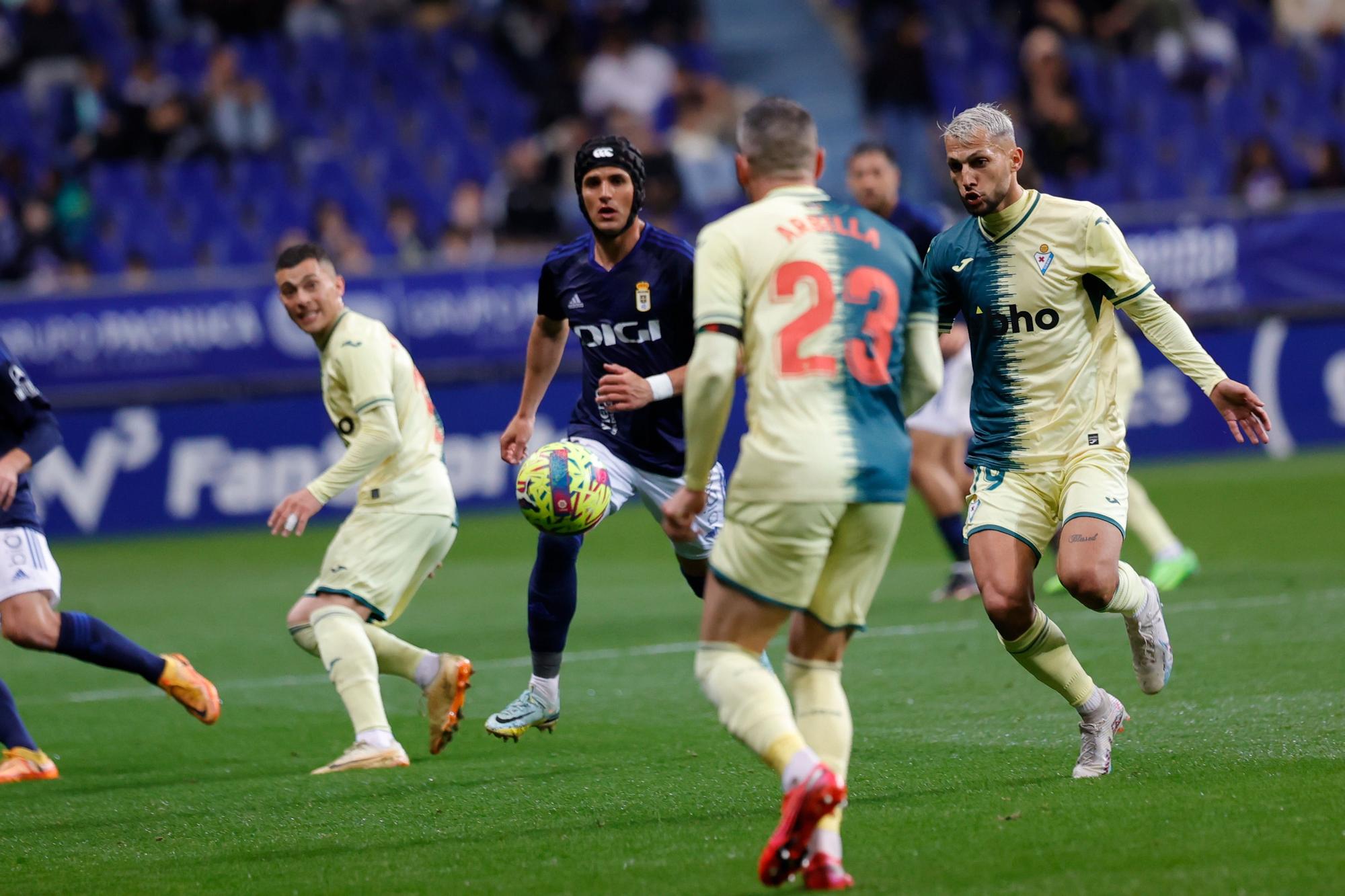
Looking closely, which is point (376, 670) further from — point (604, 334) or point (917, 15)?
point (917, 15)

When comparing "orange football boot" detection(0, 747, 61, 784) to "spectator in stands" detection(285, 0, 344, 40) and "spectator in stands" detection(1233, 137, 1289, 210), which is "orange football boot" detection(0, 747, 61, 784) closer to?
"spectator in stands" detection(1233, 137, 1289, 210)

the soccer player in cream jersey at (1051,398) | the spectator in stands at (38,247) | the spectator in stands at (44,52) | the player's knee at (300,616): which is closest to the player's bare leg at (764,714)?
the soccer player in cream jersey at (1051,398)

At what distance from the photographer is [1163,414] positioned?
1855cm

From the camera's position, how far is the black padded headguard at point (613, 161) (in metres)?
6.91

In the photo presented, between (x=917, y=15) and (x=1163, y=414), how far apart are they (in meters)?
6.80

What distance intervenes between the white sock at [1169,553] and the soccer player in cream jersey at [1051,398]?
14.6 ft

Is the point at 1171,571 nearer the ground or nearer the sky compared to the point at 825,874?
nearer the ground

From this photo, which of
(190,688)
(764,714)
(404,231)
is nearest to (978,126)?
(764,714)

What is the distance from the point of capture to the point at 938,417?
38.4 ft

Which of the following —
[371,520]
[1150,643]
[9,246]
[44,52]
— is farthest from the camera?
[44,52]

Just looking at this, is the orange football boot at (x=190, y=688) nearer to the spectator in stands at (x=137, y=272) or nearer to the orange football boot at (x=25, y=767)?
the orange football boot at (x=25, y=767)

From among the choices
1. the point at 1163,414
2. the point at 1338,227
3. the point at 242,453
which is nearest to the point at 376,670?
the point at 242,453

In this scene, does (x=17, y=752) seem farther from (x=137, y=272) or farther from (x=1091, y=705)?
(x=137, y=272)

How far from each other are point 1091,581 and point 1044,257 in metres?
1.15
